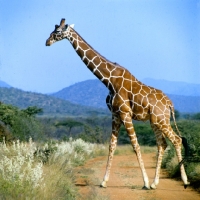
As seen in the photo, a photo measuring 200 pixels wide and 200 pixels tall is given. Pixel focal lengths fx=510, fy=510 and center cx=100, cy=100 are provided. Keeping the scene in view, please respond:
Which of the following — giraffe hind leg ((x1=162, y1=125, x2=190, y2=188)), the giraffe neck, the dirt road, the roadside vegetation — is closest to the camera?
the roadside vegetation

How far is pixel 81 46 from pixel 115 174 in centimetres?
449

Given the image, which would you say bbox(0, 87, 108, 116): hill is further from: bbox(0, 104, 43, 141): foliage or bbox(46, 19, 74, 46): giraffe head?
bbox(46, 19, 74, 46): giraffe head

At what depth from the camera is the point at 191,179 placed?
1248cm

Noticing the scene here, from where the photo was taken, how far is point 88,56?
458 inches

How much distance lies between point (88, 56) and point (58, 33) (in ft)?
2.84

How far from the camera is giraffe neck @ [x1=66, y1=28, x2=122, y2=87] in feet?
37.9

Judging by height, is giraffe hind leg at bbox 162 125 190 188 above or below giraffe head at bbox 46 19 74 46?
below

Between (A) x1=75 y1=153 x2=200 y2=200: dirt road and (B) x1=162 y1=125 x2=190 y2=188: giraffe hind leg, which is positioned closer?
(A) x1=75 y1=153 x2=200 y2=200: dirt road

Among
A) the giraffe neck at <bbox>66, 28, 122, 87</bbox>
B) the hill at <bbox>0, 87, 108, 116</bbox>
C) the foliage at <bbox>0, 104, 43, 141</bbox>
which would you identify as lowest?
the foliage at <bbox>0, 104, 43, 141</bbox>

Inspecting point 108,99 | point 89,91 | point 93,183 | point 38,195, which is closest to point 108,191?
point 93,183

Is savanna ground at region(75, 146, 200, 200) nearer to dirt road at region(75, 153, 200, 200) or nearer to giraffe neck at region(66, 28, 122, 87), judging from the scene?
dirt road at region(75, 153, 200, 200)

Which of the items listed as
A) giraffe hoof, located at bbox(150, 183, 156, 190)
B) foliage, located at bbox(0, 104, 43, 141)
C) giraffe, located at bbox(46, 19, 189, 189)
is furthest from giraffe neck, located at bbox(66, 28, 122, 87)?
foliage, located at bbox(0, 104, 43, 141)

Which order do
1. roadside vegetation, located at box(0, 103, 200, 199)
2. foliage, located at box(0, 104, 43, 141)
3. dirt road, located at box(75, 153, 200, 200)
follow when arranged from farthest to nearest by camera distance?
foliage, located at box(0, 104, 43, 141), dirt road, located at box(75, 153, 200, 200), roadside vegetation, located at box(0, 103, 200, 199)

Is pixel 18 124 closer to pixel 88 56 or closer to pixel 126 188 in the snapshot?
pixel 88 56
